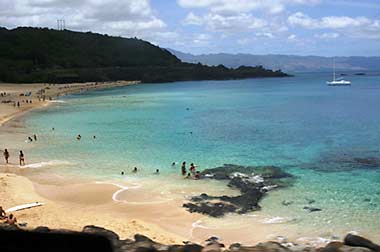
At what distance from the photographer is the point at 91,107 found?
75062 mm

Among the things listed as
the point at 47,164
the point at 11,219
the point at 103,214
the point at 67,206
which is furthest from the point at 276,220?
the point at 47,164

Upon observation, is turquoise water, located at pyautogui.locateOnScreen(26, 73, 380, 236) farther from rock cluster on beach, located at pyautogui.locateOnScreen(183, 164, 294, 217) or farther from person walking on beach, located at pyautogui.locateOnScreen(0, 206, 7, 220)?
person walking on beach, located at pyautogui.locateOnScreen(0, 206, 7, 220)

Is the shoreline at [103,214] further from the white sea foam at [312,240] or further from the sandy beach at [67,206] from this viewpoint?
the white sea foam at [312,240]

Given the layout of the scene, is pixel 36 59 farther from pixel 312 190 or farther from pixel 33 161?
pixel 312 190

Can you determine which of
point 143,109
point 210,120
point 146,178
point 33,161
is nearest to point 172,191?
point 146,178

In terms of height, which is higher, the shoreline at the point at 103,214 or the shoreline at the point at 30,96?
the shoreline at the point at 30,96

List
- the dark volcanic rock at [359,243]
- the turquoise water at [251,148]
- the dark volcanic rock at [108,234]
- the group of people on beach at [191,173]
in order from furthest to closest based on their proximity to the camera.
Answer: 1. the group of people on beach at [191,173]
2. the turquoise water at [251,148]
3. the dark volcanic rock at [359,243]
4. the dark volcanic rock at [108,234]

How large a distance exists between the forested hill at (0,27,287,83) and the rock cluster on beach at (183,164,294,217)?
4557 inches

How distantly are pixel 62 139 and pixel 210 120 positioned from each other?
21399 mm

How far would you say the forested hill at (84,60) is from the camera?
467ft

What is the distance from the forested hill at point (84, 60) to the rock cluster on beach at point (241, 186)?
380 feet

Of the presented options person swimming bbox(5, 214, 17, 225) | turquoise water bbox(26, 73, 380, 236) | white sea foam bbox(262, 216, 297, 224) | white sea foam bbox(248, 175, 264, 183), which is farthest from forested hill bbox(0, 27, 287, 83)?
white sea foam bbox(262, 216, 297, 224)

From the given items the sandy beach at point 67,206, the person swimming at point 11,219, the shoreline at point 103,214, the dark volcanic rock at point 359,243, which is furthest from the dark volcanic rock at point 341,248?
the person swimming at point 11,219

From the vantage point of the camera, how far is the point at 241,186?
23.6m
